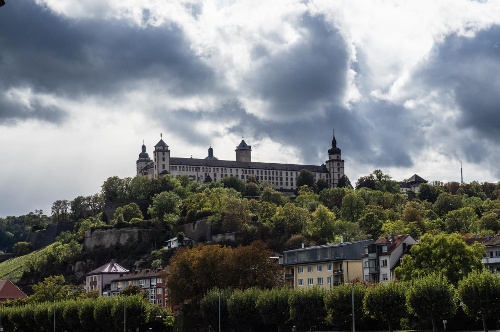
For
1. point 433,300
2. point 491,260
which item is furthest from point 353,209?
point 433,300

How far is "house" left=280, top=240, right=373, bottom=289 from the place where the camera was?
110 metres

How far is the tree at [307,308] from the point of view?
8325cm

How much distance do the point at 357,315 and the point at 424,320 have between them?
19.2 ft

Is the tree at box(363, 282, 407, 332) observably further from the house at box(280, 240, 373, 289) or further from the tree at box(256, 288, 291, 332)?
the house at box(280, 240, 373, 289)

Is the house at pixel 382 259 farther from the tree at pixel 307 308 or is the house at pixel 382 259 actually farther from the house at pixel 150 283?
the house at pixel 150 283

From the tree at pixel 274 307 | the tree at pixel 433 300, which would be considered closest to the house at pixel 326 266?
the tree at pixel 274 307

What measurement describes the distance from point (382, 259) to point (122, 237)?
87529 millimetres

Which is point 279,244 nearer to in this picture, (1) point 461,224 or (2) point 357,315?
(1) point 461,224

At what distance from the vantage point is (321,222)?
166 m

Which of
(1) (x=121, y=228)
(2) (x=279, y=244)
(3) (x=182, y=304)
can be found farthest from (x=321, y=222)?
(3) (x=182, y=304)

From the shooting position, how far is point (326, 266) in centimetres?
11100

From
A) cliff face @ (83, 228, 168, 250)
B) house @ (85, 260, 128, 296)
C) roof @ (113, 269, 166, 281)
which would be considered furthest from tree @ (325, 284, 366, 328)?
cliff face @ (83, 228, 168, 250)

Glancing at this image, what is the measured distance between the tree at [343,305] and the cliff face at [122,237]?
104 metres

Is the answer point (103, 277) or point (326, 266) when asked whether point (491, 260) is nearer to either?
point (326, 266)
